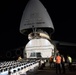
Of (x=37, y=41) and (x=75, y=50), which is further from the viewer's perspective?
(x=75, y=50)

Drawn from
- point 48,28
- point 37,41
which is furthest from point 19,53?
point 37,41

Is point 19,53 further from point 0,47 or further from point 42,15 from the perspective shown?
point 0,47

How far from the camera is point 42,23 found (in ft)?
152

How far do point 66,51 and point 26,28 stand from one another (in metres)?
17.1

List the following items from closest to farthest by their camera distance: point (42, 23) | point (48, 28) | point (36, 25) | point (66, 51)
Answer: point (36, 25) < point (42, 23) < point (48, 28) < point (66, 51)

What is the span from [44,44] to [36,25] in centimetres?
912

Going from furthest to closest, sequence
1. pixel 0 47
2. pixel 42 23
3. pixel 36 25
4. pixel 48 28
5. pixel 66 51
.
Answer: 1. pixel 0 47
2. pixel 66 51
3. pixel 48 28
4. pixel 42 23
5. pixel 36 25

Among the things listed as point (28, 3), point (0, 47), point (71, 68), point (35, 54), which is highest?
point (28, 3)

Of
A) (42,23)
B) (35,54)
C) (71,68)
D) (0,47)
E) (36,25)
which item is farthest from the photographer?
(0,47)

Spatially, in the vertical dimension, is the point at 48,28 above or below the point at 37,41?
above

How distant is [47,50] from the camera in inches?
Result: 1351

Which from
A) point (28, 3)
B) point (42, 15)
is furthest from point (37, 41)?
point (28, 3)

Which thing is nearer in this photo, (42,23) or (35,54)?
(35,54)

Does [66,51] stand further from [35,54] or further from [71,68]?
[71,68]
